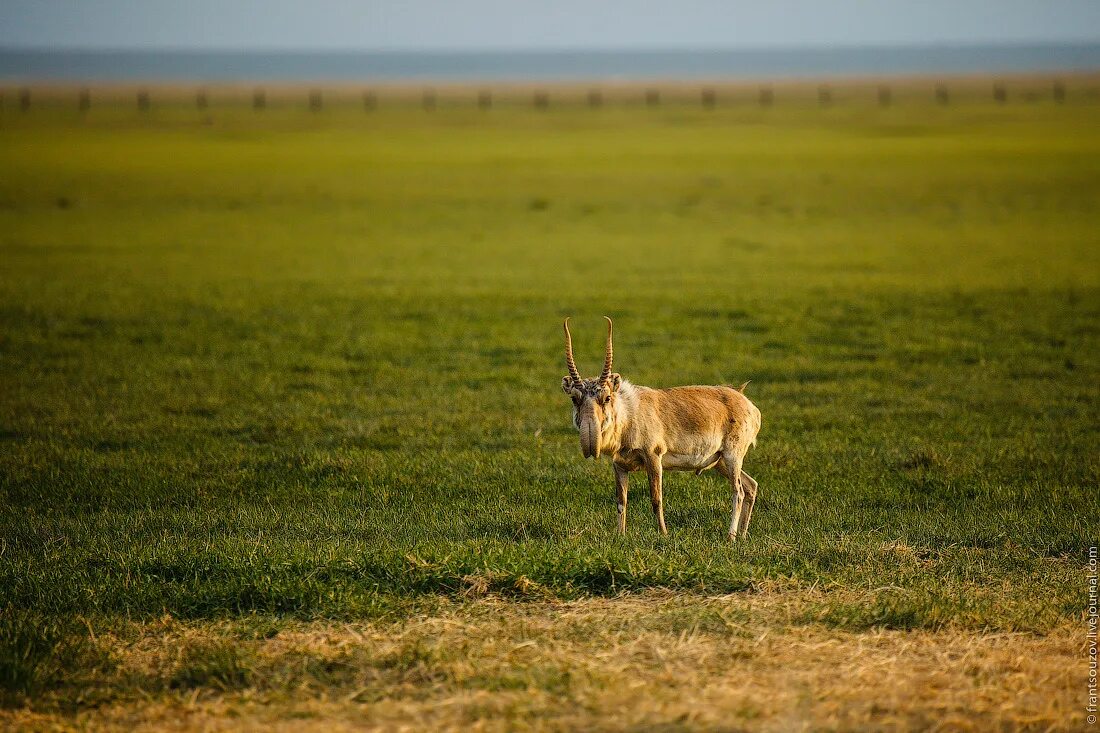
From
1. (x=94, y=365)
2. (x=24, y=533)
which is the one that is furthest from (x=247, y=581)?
(x=94, y=365)

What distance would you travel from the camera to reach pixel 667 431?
994 cm

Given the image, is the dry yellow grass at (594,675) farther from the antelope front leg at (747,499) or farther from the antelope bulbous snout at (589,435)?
the antelope front leg at (747,499)

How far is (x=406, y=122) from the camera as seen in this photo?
306 feet

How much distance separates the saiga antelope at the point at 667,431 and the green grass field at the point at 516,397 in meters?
0.44

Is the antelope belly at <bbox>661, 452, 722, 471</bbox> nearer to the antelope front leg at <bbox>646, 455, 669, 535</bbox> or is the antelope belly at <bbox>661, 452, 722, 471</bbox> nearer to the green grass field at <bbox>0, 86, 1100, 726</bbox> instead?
the antelope front leg at <bbox>646, 455, 669, 535</bbox>

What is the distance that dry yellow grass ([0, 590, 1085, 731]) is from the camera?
6566 millimetres

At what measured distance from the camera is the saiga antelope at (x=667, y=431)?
30.5ft

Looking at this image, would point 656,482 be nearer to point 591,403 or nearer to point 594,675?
point 591,403

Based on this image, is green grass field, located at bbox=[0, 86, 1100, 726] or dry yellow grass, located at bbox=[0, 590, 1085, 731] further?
green grass field, located at bbox=[0, 86, 1100, 726]

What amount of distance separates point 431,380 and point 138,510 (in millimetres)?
6727

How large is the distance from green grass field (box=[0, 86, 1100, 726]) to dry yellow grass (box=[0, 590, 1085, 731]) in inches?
13.6

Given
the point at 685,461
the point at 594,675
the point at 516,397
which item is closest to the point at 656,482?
the point at 685,461

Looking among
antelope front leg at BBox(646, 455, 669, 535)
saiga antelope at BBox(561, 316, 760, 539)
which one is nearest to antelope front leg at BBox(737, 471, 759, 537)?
saiga antelope at BBox(561, 316, 760, 539)

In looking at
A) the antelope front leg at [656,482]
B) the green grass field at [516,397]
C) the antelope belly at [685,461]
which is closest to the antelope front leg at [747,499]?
the green grass field at [516,397]
